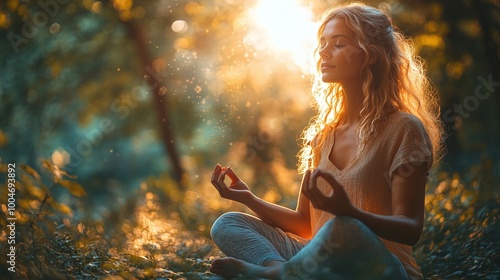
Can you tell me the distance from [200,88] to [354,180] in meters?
6.63

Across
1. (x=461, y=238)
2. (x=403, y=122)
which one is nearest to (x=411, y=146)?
(x=403, y=122)

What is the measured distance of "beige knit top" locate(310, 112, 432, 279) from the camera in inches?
111

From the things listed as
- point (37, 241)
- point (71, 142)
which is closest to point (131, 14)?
point (71, 142)

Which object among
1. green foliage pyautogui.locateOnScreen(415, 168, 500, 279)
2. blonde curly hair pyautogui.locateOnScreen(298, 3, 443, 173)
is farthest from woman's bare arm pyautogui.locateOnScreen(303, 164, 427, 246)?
green foliage pyautogui.locateOnScreen(415, 168, 500, 279)

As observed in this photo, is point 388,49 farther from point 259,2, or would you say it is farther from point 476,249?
point 259,2

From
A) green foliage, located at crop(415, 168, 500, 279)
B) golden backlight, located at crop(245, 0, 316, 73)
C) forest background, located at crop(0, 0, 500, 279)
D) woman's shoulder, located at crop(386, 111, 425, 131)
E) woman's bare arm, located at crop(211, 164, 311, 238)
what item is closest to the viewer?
woman's shoulder, located at crop(386, 111, 425, 131)

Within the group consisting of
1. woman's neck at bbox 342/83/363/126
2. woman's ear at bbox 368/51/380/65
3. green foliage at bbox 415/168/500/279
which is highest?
woman's ear at bbox 368/51/380/65

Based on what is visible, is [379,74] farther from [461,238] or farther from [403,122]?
[461,238]

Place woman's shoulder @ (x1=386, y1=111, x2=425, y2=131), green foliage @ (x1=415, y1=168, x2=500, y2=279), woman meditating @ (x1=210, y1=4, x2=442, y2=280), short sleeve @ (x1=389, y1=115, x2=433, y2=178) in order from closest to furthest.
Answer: woman meditating @ (x1=210, y1=4, x2=442, y2=280) < short sleeve @ (x1=389, y1=115, x2=433, y2=178) < woman's shoulder @ (x1=386, y1=111, x2=425, y2=131) < green foliage @ (x1=415, y1=168, x2=500, y2=279)

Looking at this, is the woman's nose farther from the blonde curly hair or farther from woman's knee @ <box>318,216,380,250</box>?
woman's knee @ <box>318,216,380,250</box>

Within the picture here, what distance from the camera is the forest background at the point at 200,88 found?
6.46 metres

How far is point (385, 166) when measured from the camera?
2.90 meters

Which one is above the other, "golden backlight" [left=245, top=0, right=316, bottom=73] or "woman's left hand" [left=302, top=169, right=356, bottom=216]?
"woman's left hand" [left=302, top=169, right=356, bottom=216]

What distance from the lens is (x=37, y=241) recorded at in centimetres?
333
